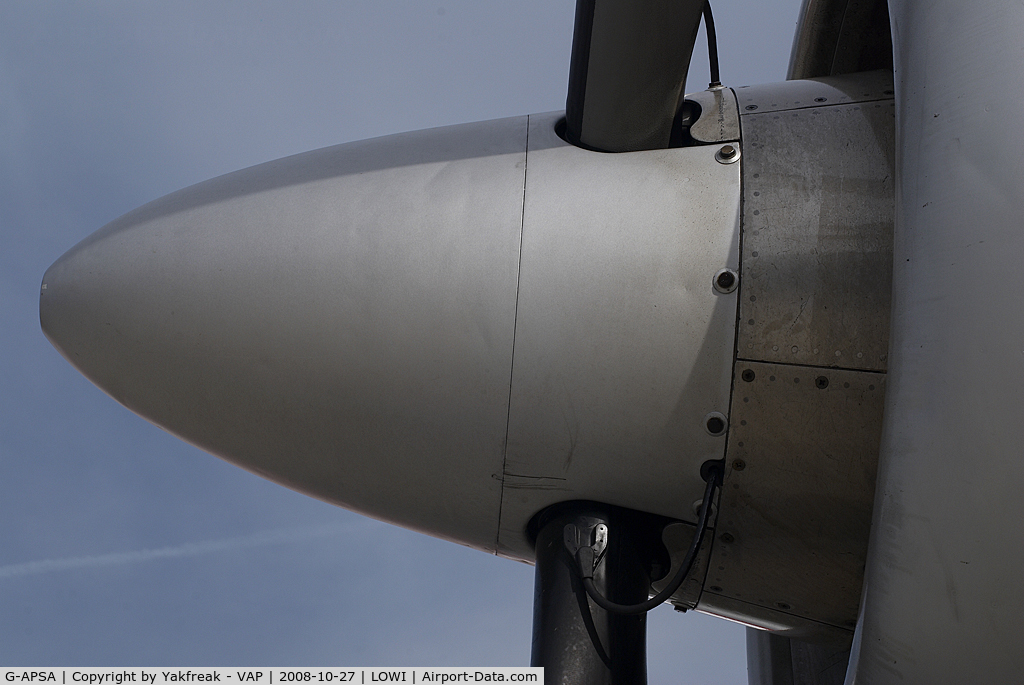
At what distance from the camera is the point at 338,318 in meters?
2.58

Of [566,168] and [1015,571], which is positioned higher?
[566,168]

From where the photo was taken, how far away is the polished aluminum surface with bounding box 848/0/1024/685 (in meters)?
1.66

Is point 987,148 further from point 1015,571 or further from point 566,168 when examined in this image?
point 566,168

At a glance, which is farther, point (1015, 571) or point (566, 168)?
point (566, 168)

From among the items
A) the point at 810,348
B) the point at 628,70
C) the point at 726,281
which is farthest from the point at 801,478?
the point at 628,70

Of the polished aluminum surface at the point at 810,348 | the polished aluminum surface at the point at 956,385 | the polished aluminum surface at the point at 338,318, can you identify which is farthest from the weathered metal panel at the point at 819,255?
the polished aluminum surface at the point at 338,318

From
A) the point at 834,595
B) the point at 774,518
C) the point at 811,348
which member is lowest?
the point at 834,595

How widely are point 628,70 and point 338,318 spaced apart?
114 cm

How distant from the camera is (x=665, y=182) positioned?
2.52m

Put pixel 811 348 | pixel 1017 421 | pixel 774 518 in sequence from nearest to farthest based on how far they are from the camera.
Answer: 1. pixel 1017 421
2. pixel 811 348
3. pixel 774 518

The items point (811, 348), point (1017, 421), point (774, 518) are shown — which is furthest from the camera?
point (774, 518)

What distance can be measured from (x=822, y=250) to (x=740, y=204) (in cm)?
26

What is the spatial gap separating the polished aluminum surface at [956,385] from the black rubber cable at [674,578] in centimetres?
57

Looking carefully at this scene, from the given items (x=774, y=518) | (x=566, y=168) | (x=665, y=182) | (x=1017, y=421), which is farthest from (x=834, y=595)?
(x=566, y=168)
